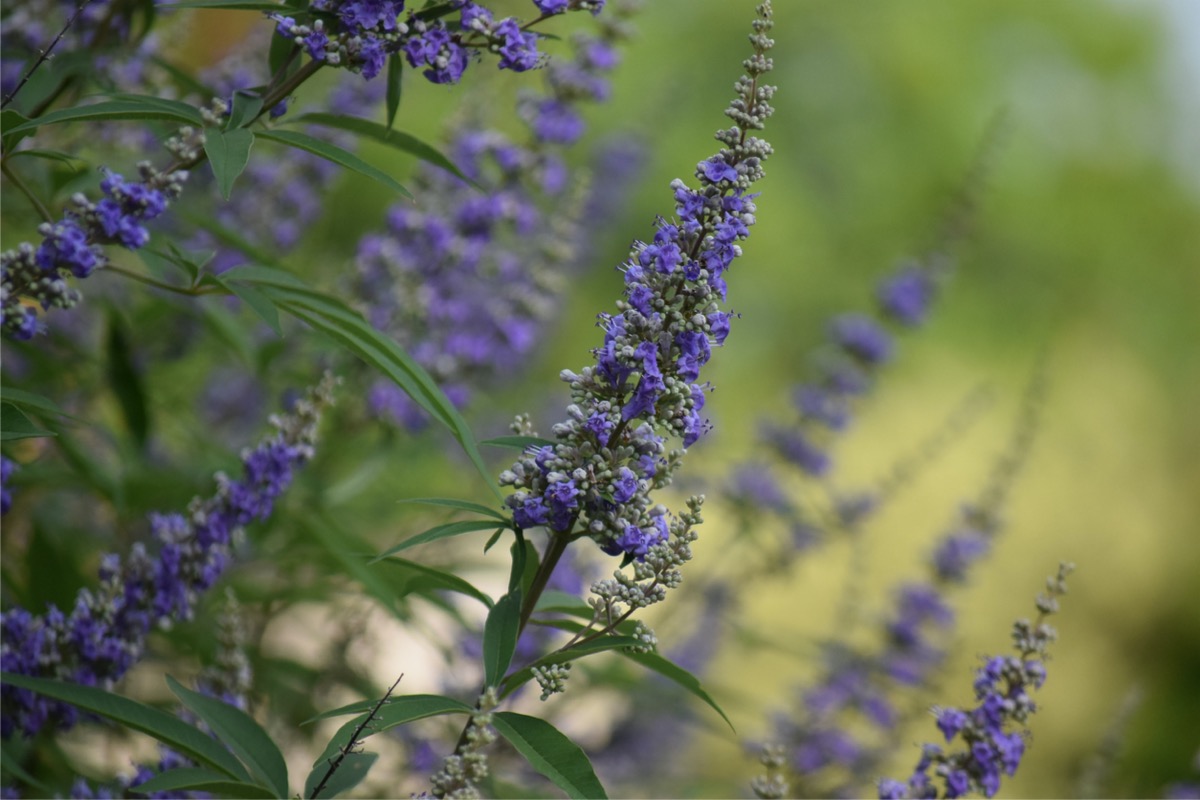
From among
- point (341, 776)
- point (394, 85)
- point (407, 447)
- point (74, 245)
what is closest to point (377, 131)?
point (394, 85)

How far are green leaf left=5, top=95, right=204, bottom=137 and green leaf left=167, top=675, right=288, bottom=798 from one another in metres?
0.80

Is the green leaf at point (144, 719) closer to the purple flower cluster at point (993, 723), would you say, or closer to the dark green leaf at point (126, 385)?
the purple flower cluster at point (993, 723)

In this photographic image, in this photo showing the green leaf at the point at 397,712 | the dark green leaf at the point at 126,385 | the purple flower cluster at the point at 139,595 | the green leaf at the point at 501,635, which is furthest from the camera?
the dark green leaf at the point at 126,385

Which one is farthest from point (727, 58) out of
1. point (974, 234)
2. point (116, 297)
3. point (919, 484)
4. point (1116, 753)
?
point (1116, 753)

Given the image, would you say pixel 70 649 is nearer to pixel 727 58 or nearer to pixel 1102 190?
pixel 727 58

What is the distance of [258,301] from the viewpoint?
1937 millimetres

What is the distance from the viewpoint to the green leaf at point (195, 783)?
1550mm

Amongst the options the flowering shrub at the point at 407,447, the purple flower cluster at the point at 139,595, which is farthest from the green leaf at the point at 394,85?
the purple flower cluster at the point at 139,595

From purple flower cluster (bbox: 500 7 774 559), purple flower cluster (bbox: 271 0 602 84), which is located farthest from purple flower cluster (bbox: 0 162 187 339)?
purple flower cluster (bbox: 500 7 774 559)

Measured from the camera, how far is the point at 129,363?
284 centimetres

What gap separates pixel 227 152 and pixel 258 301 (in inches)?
11.0

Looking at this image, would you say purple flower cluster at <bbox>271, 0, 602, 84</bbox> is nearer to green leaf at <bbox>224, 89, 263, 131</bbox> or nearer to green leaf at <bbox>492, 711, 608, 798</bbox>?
green leaf at <bbox>224, 89, 263, 131</bbox>

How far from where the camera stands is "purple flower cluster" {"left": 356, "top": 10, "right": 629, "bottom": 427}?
3.50 meters

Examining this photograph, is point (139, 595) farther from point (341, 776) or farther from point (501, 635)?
point (501, 635)
